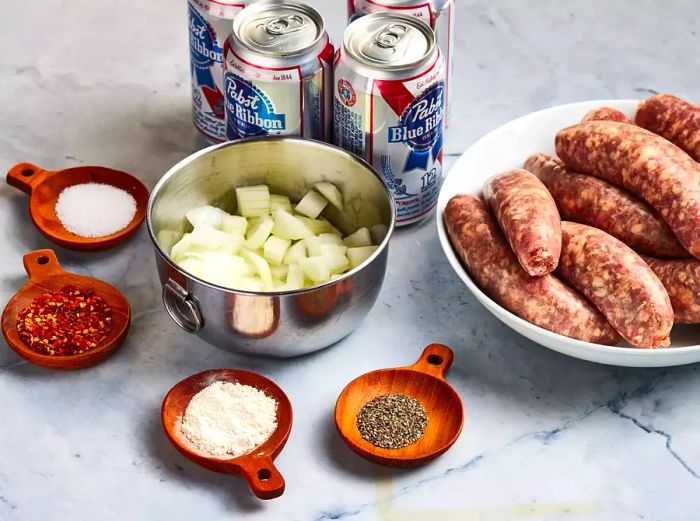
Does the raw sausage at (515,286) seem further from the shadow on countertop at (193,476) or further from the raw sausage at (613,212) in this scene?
the shadow on countertop at (193,476)

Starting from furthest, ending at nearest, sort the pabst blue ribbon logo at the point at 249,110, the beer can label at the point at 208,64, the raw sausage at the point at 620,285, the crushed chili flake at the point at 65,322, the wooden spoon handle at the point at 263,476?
the beer can label at the point at 208,64, the pabst blue ribbon logo at the point at 249,110, the crushed chili flake at the point at 65,322, the raw sausage at the point at 620,285, the wooden spoon handle at the point at 263,476

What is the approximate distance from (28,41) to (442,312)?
1151 mm

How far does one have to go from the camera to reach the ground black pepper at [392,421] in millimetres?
1501

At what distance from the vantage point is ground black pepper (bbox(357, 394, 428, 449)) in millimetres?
1501

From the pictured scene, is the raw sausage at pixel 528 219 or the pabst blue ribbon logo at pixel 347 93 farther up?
the pabst blue ribbon logo at pixel 347 93

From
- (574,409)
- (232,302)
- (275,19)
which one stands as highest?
(275,19)

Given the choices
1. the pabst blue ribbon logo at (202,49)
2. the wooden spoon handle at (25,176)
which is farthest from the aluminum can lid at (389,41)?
the wooden spoon handle at (25,176)

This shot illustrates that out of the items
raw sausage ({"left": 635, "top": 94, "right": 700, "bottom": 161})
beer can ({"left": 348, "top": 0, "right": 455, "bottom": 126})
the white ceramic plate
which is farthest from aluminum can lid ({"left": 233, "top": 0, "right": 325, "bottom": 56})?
raw sausage ({"left": 635, "top": 94, "right": 700, "bottom": 161})

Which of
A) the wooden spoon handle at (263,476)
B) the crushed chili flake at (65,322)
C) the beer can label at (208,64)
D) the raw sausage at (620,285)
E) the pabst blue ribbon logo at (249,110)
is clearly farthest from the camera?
the beer can label at (208,64)

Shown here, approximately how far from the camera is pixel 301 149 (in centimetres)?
177

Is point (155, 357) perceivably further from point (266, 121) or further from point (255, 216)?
point (266, 121)

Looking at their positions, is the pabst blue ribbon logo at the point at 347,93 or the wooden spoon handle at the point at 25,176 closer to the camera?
the pabst blue ribbon logo at the point at 347,93

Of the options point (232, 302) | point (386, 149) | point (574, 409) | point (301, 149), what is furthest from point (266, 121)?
point (574, 409)

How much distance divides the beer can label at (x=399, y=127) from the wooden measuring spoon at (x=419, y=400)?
0.32 meters
